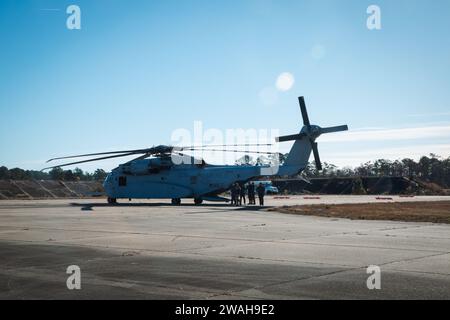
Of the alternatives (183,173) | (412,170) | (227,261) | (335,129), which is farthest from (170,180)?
(412,170)

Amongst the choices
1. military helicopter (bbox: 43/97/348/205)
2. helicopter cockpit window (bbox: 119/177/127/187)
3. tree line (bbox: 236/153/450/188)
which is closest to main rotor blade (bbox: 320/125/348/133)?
military helicopter (bbox: 43/97/348/205)

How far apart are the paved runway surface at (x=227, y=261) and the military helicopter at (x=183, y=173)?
20222mm

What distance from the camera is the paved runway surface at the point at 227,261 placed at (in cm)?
807

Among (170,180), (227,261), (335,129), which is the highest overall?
(335,129)

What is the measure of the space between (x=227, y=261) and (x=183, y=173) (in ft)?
107

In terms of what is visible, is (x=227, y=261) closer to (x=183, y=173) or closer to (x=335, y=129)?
(x=335, y=129)

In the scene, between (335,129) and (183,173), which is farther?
(183,173)

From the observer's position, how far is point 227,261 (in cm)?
1117

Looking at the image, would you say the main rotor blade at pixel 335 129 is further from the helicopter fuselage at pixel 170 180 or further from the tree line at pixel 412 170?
the tree line at pixel 412 170

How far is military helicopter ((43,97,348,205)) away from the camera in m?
39.4

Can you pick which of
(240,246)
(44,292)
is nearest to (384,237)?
(240,246)

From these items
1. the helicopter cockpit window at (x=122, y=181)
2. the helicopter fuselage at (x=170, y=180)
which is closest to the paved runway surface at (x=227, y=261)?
the helicopter fuselage at (x=170, y=180)
